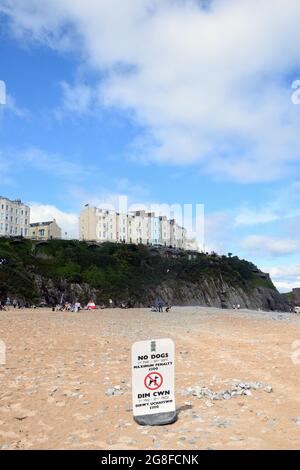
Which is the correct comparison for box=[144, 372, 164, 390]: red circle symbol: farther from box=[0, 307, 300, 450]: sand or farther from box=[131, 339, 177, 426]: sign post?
box=[0, 307, 300, 450]: sand

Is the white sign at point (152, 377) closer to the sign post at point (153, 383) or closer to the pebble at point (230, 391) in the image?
the sign post at point (153, 383)

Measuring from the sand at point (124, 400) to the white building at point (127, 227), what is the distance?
101 m

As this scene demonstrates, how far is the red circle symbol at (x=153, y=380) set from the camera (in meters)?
8.62

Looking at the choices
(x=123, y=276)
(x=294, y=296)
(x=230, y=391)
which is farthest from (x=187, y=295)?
(x=294, y=296)

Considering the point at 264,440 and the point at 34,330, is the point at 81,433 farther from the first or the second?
the point at 34,330

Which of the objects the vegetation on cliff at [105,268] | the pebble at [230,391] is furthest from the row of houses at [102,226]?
the pebble at [230,391]

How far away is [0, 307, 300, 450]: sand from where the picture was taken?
293 inches

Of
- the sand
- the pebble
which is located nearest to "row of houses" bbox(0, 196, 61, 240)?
the sand

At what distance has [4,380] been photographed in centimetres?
1195

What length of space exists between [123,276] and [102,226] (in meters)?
50.6

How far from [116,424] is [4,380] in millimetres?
5050

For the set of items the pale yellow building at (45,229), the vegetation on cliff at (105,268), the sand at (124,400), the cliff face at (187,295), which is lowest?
the sand at (124,400)

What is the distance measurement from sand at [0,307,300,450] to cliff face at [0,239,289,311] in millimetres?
45250

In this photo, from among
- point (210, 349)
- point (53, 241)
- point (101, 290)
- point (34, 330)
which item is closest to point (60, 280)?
point (101, 290)
